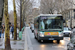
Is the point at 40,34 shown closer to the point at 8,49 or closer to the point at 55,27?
the point at 55,27

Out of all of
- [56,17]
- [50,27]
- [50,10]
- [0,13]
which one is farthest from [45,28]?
[50,10]

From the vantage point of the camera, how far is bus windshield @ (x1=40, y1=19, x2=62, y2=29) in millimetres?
16875

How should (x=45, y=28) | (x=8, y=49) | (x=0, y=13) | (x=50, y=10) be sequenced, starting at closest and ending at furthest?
(x=0, y=13) → (x=8, y=49) → (x=45, y=28) → (x=50, y=10)

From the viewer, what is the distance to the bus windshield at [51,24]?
1688 centimetres

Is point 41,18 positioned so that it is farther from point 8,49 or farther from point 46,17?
point 8,49

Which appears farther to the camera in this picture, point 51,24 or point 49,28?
point 51,24

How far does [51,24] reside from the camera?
55.7ft

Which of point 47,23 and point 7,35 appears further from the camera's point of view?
point 47,23

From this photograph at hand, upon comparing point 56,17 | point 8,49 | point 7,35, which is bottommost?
point 8,49

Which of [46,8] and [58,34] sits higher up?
[46,8]

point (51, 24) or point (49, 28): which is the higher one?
point (51, 24)

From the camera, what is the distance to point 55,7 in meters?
51.3

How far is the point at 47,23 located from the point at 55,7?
34.8 meters

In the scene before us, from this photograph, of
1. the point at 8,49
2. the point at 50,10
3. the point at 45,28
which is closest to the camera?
the point at 8,49
